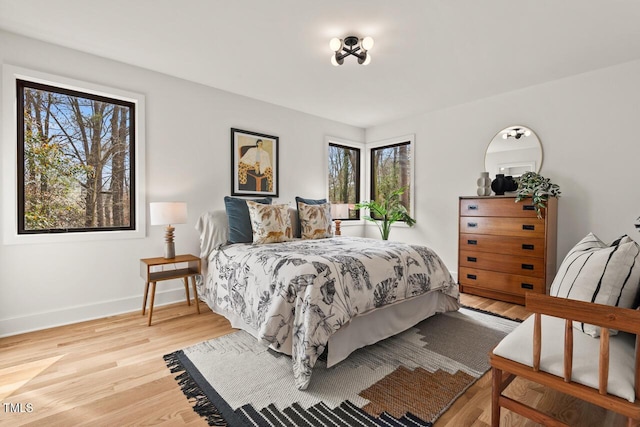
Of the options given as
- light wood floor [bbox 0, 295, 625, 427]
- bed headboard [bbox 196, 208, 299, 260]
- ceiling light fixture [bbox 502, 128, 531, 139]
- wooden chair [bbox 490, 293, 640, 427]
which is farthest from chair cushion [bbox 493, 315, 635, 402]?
ceiling light fixture [bbox 502, 128, 531, 139]

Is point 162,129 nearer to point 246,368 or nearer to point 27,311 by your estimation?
point 27,311

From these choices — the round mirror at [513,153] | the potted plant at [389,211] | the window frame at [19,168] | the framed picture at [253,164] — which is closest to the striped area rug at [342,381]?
the window frame at [19,168]

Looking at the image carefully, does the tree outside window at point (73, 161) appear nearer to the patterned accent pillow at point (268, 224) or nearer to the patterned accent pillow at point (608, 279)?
the patterned accent pillow at point (268, 224)

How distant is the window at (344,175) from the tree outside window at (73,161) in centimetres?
285

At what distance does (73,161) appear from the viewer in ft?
9.50

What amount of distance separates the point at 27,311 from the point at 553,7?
4.68m

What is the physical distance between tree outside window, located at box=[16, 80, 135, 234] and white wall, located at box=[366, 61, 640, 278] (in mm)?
3516

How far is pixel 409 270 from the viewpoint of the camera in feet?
8.54

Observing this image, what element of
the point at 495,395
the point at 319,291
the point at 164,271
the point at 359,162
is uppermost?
the point at 359,162

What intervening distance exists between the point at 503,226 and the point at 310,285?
100 inches

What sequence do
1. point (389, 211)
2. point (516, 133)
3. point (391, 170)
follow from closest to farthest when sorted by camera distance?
point (516, 133), point (389, 211), point (391, 170)

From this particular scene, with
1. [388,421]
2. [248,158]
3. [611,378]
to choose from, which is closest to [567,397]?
[611,378]

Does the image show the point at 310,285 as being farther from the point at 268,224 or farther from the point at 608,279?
the point at 608,279

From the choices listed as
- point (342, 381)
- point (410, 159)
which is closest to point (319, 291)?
point (342, 381)
